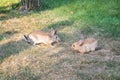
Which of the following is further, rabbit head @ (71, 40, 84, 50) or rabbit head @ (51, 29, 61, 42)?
rabbit head @ (51, 29, 61, 42)

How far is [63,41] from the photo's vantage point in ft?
30.7

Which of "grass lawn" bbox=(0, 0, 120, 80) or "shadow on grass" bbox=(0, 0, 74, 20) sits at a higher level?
"grass lawn" bbox=(0, 0, 120, 80)

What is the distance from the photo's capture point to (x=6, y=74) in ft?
24.4

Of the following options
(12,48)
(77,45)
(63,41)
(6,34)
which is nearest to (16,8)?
(6,34)

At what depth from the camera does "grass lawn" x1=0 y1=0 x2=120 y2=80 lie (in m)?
7.56

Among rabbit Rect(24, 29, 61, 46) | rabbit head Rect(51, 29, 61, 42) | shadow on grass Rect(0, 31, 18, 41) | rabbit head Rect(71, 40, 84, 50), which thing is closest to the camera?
rabbit head Rect(71, 40, 84, 50)

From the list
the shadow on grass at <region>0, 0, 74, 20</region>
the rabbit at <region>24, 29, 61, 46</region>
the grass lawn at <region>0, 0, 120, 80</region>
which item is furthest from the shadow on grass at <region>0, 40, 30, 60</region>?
the shadow on grass at <region>0, 0, 74, 20</region>

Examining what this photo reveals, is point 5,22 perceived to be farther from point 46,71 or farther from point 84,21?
point 46,71

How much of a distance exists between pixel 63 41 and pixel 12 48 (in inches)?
51.1

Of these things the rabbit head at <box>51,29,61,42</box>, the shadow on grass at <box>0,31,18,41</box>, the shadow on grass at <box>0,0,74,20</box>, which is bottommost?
the shadow on grass at <box>0,0,74,20</box>

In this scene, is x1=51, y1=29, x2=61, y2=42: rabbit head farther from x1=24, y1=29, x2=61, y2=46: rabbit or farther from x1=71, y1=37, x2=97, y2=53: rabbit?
x1=71, y1=37, x2=97, y2=53: rabbit

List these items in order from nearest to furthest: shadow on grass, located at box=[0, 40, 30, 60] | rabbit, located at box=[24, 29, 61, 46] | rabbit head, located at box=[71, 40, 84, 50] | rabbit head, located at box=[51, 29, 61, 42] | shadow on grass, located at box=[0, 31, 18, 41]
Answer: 1. shadow on grass, located at box=[0, 40, 30, 60]
2. rabbit head, located at box=[71, 40, 84, 50]
3. rabbit, located at box=[24, 29, 61, 46]
4. rabbit head, located at box=[51, 29, 61, 42]
5. shadow on grass, located at box=[0, 31, 18, 41]

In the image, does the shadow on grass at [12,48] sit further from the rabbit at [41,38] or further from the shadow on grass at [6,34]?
the shadow on grass at [6,34]

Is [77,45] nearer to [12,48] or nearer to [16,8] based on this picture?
[12,48]
